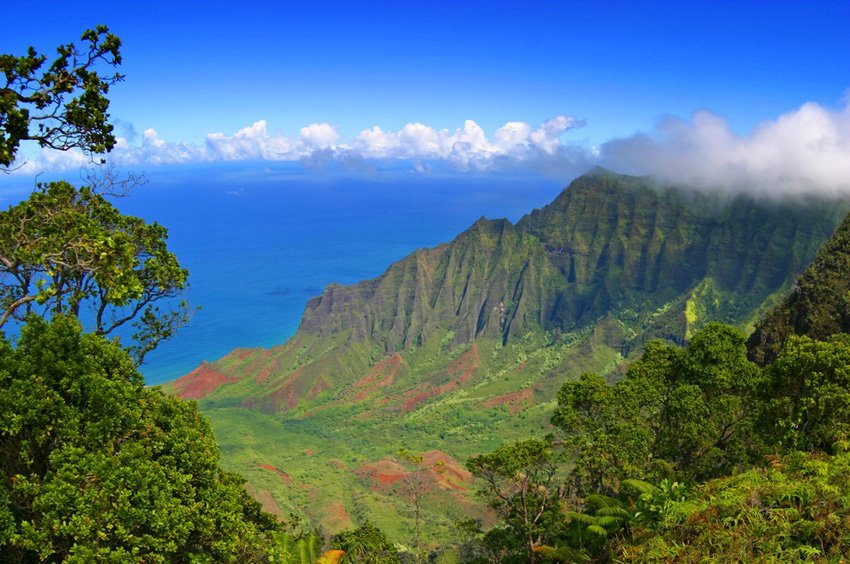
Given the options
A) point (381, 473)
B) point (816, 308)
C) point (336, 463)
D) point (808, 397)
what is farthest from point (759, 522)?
point (336, 463)

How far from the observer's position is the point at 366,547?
85.8 ft

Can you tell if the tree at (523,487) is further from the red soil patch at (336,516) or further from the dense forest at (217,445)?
the red soil patch at (336,516)

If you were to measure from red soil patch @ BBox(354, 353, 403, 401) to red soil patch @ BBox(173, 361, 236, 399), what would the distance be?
3726 centimetres

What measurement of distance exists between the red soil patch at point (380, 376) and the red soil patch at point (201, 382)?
37264 mm

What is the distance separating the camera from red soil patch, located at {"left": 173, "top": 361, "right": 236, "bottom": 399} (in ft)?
475

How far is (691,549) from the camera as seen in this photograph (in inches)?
402

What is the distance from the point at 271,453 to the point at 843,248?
10029 cm

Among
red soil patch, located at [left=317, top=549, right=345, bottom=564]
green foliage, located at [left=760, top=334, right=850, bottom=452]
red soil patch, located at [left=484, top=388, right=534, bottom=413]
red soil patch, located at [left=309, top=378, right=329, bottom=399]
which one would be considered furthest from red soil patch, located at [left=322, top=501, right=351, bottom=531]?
red soil patch, located at [left=309, top=378, right=329, bottom=399]

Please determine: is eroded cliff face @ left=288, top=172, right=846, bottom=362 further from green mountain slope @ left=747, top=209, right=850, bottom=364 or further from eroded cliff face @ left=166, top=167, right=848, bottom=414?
green mountain slope @ left=747, top=209, right=850, bottom=364

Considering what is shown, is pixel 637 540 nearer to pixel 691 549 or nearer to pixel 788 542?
pixel 691 549

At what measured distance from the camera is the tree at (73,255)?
427 inches

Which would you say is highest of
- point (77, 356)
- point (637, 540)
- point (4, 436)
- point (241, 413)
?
point (77, 356)

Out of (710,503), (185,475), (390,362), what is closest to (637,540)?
(710,503)

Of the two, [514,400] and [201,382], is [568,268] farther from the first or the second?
[201,382]
